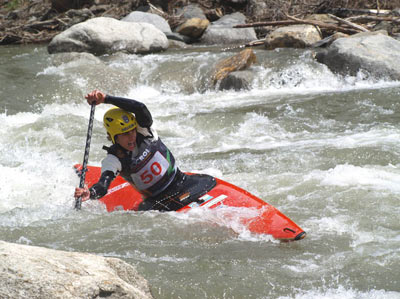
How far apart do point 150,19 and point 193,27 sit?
1.17 meters

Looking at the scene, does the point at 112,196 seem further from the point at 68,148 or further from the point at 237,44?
the point at 237,44

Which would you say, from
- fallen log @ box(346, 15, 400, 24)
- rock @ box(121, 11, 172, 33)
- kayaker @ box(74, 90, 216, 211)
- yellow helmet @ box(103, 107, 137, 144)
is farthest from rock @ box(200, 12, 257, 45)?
yellow helmet @ box(103, 107, 137, 144)

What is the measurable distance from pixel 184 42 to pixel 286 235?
412 inches

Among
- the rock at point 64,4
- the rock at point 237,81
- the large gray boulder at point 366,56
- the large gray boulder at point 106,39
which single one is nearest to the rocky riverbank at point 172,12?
the rock at point 64,4

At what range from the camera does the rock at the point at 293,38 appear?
38.9 feet

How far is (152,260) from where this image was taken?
11.8ft

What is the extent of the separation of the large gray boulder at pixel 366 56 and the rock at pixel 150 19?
5.12m

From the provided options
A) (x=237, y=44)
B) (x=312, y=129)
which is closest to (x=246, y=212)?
(x=312, y=129)

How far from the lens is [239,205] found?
446 centimetres

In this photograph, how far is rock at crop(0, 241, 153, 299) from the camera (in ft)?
6.78

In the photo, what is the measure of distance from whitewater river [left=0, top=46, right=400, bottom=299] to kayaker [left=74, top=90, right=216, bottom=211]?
0.57 ft

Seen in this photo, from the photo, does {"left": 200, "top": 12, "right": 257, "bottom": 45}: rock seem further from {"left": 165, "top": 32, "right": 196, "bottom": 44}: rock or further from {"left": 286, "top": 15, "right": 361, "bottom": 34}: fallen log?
{"left": 286, "top": 15, "right": 361, "bottom": 34}: fallen log

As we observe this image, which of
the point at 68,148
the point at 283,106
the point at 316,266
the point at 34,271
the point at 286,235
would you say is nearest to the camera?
the point at 34,271

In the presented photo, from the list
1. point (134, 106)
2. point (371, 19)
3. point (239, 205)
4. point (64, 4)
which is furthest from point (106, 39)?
point (239, 205)
